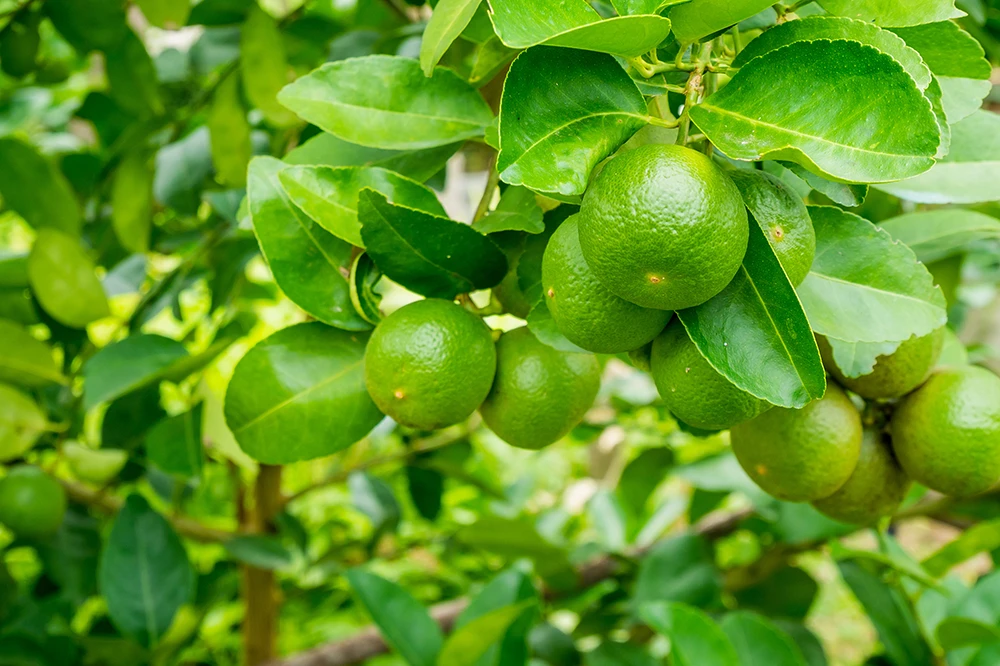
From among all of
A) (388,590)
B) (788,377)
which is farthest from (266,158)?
(388,590)

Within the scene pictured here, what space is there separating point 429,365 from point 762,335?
0.61ft

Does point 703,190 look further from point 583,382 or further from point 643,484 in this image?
point 643,484

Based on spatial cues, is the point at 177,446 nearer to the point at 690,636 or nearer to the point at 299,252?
the point at 299,252

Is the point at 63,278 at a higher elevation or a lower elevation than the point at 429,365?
lower

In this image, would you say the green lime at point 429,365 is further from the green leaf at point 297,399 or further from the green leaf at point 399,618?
the green leaf at point 399,618

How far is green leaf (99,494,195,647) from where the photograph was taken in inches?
37.1

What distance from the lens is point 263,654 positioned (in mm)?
1225

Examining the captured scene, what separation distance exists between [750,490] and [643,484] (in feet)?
0.91

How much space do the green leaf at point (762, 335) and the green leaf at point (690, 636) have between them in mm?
409

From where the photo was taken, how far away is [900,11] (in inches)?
17.4

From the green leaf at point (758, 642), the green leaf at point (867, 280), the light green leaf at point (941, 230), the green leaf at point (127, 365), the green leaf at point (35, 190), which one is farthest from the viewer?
the green leaf at point (35, 190)

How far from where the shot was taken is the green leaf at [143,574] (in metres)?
0.94

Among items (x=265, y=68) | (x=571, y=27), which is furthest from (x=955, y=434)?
(x=265, y=68)

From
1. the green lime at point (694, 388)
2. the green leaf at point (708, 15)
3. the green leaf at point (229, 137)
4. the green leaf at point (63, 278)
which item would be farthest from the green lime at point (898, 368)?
the green leaf at point (63, 278)
